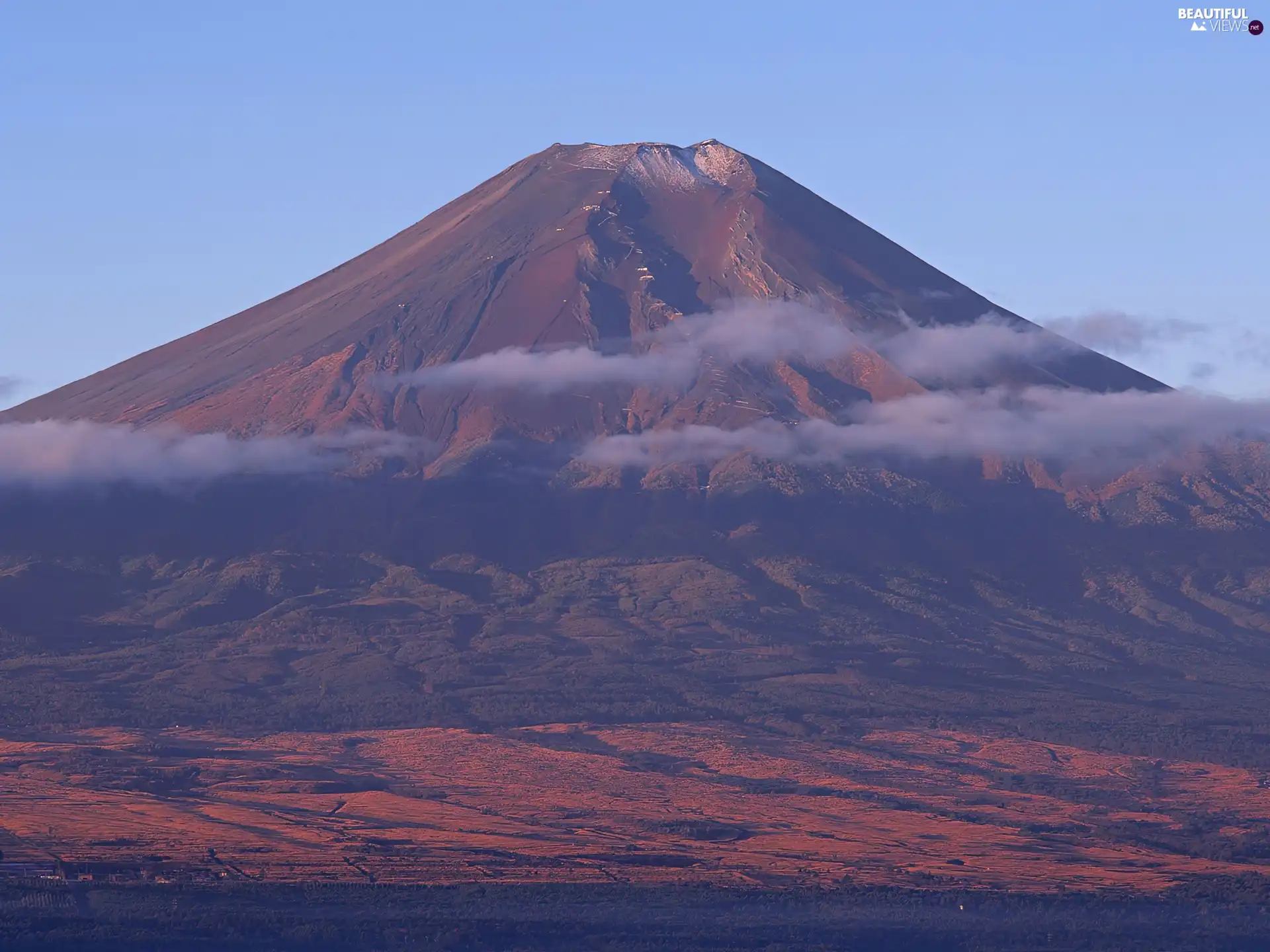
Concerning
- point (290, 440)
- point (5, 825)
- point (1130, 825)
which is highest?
point (290, 440)

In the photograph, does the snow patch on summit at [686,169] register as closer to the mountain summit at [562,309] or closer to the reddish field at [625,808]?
the mountain summit at [562,309]

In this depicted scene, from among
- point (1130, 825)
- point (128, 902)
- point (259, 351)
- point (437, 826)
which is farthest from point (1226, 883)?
point (259, 351)

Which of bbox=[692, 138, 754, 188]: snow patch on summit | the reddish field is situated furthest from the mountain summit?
the reddish field

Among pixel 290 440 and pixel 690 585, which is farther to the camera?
pixel 290 440

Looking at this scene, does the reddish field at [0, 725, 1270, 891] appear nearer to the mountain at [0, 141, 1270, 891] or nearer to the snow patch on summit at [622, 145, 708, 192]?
the mountain at [0, 141, 1270, 891]

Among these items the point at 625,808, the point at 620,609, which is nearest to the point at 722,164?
the point at 620,609

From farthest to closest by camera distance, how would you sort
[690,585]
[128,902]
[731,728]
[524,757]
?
[690,585] → [731,728] → [524,757] → [128,902]

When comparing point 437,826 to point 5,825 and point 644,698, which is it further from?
point 644,698

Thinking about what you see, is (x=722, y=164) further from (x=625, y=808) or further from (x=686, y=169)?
(x=625, y=808)
